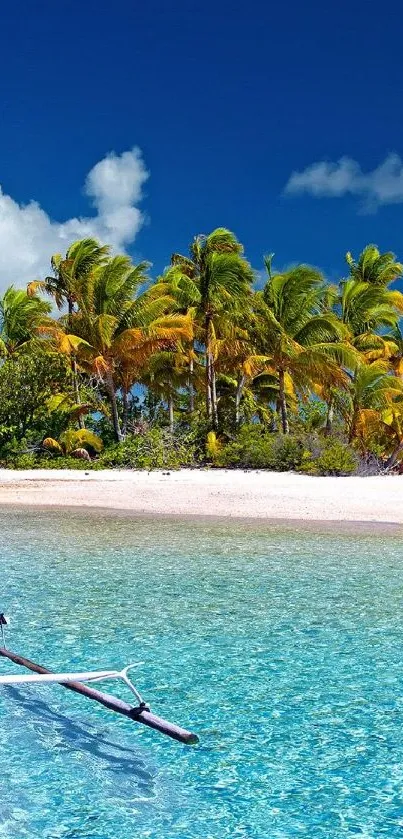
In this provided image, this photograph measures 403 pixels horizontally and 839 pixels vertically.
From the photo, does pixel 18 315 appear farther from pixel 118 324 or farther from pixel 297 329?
pixel 297 329

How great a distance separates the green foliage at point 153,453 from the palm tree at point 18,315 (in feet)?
36.1

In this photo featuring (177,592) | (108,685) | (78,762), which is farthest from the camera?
(177,592)

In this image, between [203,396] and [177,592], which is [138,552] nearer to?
[177,592]

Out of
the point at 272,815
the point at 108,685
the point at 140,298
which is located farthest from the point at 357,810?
the point at 140,298

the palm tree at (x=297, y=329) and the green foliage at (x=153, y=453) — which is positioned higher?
the palm tree at (x=297, y=329)

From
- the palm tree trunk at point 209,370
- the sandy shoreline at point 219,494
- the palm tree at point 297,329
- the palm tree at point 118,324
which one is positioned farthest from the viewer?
the palm tree trunk at point 209,370

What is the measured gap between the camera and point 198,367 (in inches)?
1144

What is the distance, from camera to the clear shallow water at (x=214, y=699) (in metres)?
4.01

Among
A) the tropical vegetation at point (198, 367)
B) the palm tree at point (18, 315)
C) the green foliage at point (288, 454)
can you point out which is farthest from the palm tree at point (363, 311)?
the palm tree at point (18, 315)

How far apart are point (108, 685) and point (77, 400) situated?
21.3 meters

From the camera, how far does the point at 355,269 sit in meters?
34.2

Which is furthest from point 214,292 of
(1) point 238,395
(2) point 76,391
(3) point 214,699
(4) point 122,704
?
(4) point 122,704

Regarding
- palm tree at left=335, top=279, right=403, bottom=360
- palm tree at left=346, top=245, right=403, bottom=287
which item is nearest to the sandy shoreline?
palm tree at left=335, top=279, right=403, bottom=360

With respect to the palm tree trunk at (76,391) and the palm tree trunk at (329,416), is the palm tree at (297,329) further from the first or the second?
the palm tree trunk at (76,391)
